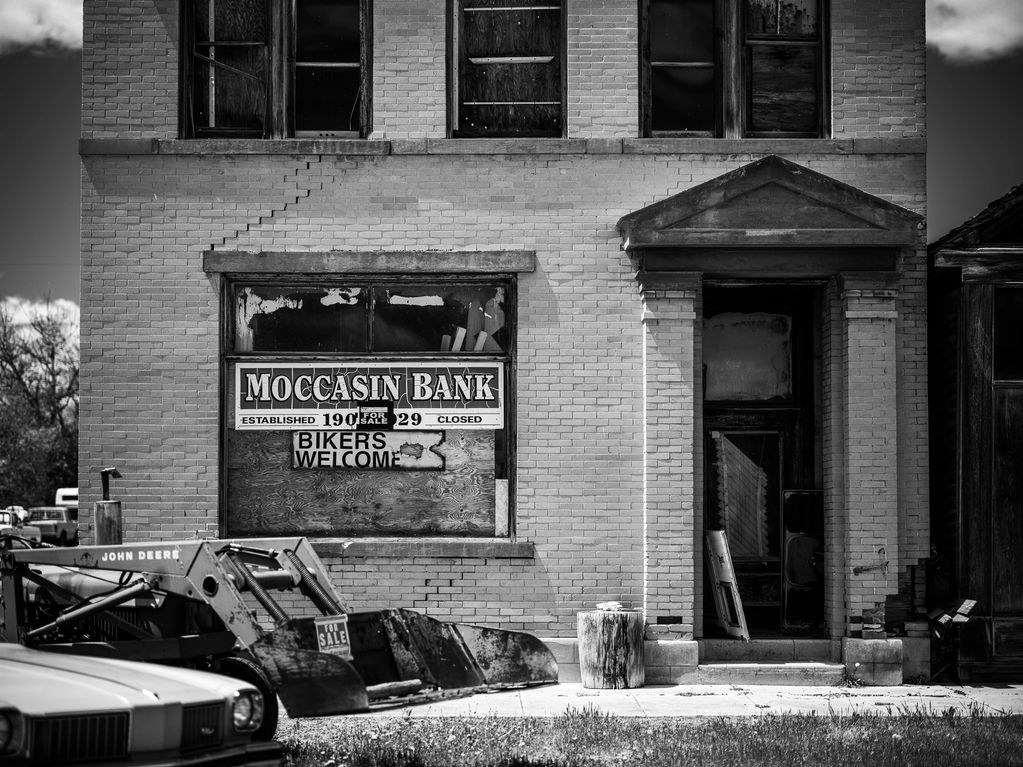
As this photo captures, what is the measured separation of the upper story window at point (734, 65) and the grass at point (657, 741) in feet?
19.6

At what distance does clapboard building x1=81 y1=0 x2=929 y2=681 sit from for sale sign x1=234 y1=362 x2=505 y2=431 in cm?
3

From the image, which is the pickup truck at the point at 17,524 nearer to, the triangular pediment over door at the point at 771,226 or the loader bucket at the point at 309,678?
the triangular pediment over door at the point at 771,226

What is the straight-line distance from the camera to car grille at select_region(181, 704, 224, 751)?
593 cm

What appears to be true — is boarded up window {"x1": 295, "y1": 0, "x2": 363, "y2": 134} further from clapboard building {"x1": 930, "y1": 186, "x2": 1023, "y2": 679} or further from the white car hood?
the white car hood

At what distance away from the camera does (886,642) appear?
446 inches

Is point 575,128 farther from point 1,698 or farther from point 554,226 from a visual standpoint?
point 1,698

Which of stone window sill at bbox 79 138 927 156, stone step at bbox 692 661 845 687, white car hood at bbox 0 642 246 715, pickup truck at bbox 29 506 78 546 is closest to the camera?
white car hood at bbox 0 642 246 715

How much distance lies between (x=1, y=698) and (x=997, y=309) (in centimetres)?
948

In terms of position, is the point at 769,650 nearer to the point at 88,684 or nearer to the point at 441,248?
the point at 441,248

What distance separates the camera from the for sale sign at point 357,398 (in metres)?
11.9

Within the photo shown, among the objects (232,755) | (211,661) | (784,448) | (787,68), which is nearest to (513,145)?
(787,68)

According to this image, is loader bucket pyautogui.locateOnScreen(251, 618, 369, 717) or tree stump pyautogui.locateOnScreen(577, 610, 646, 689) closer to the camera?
loader bucket pyautogui.locateOnScreen(251, 618, 369, 717)

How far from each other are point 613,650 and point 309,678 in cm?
476

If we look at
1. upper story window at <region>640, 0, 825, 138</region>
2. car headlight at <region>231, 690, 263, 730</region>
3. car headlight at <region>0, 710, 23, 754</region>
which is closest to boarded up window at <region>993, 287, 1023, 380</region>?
upper story window at <region>640, 0, 825, 138</region>
